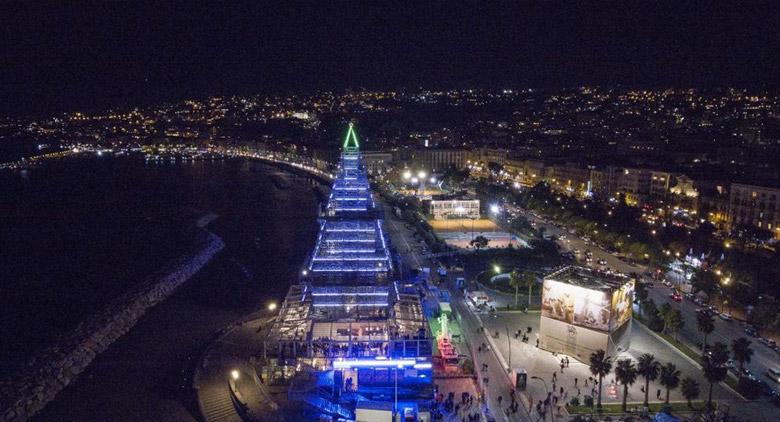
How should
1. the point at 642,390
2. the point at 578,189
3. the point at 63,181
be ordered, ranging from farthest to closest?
the point at 63,181 → the point at 578,189 → the point at 642,390

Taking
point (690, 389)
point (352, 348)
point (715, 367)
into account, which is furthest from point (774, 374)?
point (352, 348)

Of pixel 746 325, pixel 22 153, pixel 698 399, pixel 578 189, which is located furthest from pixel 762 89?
pixel 22 153

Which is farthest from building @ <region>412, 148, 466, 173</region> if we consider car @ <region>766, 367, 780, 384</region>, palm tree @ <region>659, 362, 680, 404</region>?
palm tree @ <region>659, 362, 680, 404</region>

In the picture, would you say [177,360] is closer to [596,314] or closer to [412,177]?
[596,314]

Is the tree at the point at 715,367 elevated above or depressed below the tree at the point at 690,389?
above

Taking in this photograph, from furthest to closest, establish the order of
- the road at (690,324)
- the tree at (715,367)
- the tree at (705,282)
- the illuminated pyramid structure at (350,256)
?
the tree at (705,282)
the illuminated pyramid structure at (350,256)
the road at (690,324)
the tree at (715,367)

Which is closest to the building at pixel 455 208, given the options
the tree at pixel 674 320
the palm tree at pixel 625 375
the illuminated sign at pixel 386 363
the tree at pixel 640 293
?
the tree at pixel 640 293

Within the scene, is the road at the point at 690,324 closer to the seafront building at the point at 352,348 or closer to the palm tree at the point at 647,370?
the palm tree at the point at 647,370
